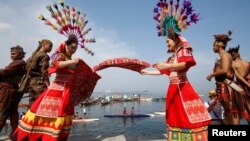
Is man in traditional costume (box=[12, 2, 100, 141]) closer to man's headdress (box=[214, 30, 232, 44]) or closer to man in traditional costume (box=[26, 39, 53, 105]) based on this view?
man in traditional costume (box=[26, 39, 53, 105])

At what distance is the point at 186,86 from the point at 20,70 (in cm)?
395

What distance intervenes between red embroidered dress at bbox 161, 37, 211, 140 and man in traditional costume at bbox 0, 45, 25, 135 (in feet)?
12.0

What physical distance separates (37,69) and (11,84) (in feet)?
2.23

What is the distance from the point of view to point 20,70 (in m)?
6.77

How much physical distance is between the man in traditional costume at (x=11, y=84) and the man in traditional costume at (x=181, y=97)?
352 cm

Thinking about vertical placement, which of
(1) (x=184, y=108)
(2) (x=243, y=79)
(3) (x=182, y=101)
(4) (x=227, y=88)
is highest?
(2) (x=243, y=79)

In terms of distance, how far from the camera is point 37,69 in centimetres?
692

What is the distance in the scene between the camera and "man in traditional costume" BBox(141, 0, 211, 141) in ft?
15.4

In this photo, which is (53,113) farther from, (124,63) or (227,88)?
(227,88)

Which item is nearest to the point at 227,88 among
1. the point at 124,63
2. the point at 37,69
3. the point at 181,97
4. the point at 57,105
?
the point at 181,97

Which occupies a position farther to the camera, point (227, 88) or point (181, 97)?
point (227, 88)

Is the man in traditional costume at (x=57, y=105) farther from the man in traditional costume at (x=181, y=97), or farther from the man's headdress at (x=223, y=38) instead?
the man's headdress at (x=223, y=38)

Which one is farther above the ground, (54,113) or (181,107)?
(181,107)

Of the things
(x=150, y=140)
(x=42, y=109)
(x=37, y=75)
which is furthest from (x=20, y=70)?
(x=150, y=140)
